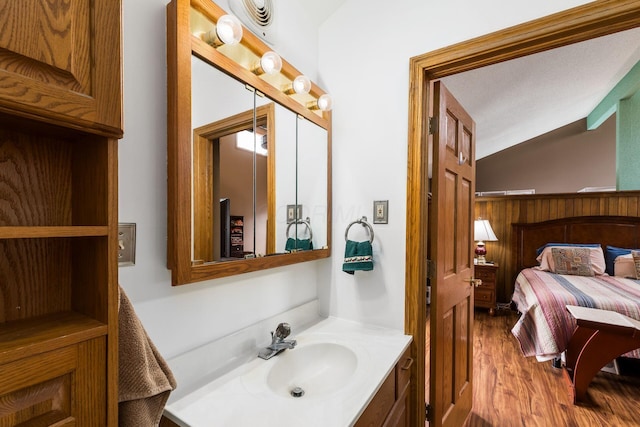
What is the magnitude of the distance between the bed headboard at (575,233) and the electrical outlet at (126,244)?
4946 mm

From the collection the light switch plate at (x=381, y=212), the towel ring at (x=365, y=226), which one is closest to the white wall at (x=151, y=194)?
the towel ring at (x=365, y=226)

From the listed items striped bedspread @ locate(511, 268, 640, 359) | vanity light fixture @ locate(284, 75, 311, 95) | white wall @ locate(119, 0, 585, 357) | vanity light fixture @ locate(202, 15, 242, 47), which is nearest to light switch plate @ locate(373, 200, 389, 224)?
white wall @ locate(119, 0, 585, 357)

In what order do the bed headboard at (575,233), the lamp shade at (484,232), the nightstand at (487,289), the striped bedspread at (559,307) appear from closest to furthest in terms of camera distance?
the striped bedspread at (559,307) → the bed headboard at (575,233) → the nightstand at (487,289) → the lamp shade at (484,232)

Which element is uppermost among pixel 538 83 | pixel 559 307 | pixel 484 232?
pixel 538 83

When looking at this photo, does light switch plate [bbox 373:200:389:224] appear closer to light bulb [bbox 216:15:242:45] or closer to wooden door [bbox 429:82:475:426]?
wooden door [bbox 429:82:475:426]

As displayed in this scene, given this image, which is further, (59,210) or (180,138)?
(180,138)

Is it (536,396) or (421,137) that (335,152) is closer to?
(421,137)

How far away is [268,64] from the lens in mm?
1162

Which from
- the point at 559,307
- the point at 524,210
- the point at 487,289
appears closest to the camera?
the point at 559,307

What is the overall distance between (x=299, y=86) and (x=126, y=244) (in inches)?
38.2

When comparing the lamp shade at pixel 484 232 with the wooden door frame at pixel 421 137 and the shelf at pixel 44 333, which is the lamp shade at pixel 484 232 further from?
the shelf at pixel 44 333

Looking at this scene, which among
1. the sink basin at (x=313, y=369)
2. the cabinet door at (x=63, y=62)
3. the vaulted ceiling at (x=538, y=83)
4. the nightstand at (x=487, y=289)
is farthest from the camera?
the nightstand at (x=487, y=289)

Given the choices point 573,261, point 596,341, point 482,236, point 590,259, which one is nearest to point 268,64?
point 596,341

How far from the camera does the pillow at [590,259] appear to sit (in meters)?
3.54
